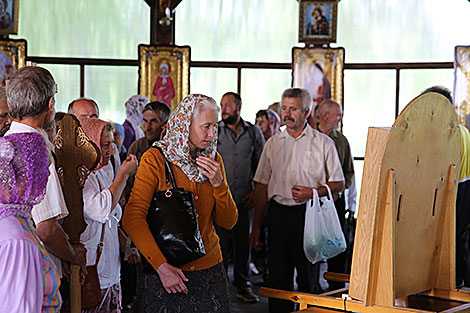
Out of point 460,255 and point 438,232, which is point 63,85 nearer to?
point 460,255

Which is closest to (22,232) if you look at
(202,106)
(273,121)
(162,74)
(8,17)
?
(202,106)

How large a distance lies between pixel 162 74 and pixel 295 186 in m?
6.25

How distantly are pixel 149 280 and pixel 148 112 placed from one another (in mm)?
2442

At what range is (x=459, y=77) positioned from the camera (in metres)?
10.4

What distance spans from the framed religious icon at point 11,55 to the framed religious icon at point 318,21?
4291mm

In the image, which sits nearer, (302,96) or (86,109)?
(86,109)

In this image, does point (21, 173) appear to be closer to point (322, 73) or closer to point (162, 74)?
point (162, 74)

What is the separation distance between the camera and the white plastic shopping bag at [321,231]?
15.7 ft

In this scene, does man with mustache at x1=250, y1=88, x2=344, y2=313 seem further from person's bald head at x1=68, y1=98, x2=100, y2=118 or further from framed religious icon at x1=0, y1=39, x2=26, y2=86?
framed religious icon at x1=0, y1=39, x2=26, y2=86

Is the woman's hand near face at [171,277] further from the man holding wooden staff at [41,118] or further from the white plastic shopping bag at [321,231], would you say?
the white plastic shopping bag at [321,231]

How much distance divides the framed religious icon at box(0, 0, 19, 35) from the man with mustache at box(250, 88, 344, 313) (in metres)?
6.97

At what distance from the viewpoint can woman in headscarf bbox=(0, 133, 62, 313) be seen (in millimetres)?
2045

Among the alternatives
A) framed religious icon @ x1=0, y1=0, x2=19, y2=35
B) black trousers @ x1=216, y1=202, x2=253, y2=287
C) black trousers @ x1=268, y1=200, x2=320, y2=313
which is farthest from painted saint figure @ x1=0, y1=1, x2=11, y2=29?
black trousers @ x1=268, y1=200, x2=320, y2=313

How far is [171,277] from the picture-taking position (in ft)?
10.00
